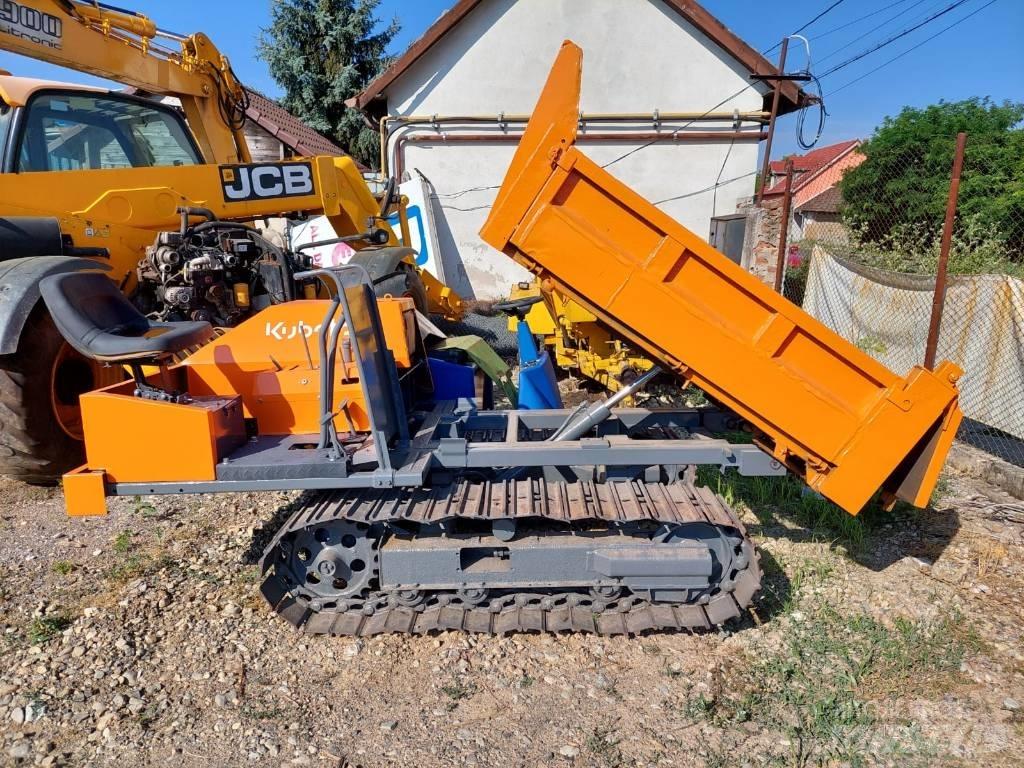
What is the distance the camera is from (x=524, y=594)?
125 inches

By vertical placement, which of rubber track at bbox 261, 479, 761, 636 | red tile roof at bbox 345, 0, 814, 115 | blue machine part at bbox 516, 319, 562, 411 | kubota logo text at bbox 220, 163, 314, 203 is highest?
red tile roof at bbox 345, 0, 814, 115

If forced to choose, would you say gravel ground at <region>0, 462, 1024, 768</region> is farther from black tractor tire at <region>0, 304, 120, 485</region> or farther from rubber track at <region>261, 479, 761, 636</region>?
black tractor tire at <region>0, 304, 120, 485</region>

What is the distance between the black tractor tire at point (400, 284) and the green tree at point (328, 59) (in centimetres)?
1672

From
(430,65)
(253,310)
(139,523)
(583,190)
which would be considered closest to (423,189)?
(430,65)

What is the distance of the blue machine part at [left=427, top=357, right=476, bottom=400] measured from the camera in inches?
178

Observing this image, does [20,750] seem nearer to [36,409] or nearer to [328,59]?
[36,409]

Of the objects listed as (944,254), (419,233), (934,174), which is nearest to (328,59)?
(419,233)

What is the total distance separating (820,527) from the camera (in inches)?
163

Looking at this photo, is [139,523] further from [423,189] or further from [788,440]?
[423,189]

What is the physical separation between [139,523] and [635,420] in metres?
3.41

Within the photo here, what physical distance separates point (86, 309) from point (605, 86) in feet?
36.0

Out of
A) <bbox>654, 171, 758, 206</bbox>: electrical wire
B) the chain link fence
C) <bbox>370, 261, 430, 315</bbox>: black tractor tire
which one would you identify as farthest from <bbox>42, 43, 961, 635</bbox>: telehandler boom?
<bbox>654, 171, 758, 206</bbox>: electrical wire

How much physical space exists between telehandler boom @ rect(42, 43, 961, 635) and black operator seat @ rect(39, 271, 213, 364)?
0.03 feet

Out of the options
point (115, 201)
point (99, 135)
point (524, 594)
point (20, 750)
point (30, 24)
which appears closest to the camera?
point (20, 750)
